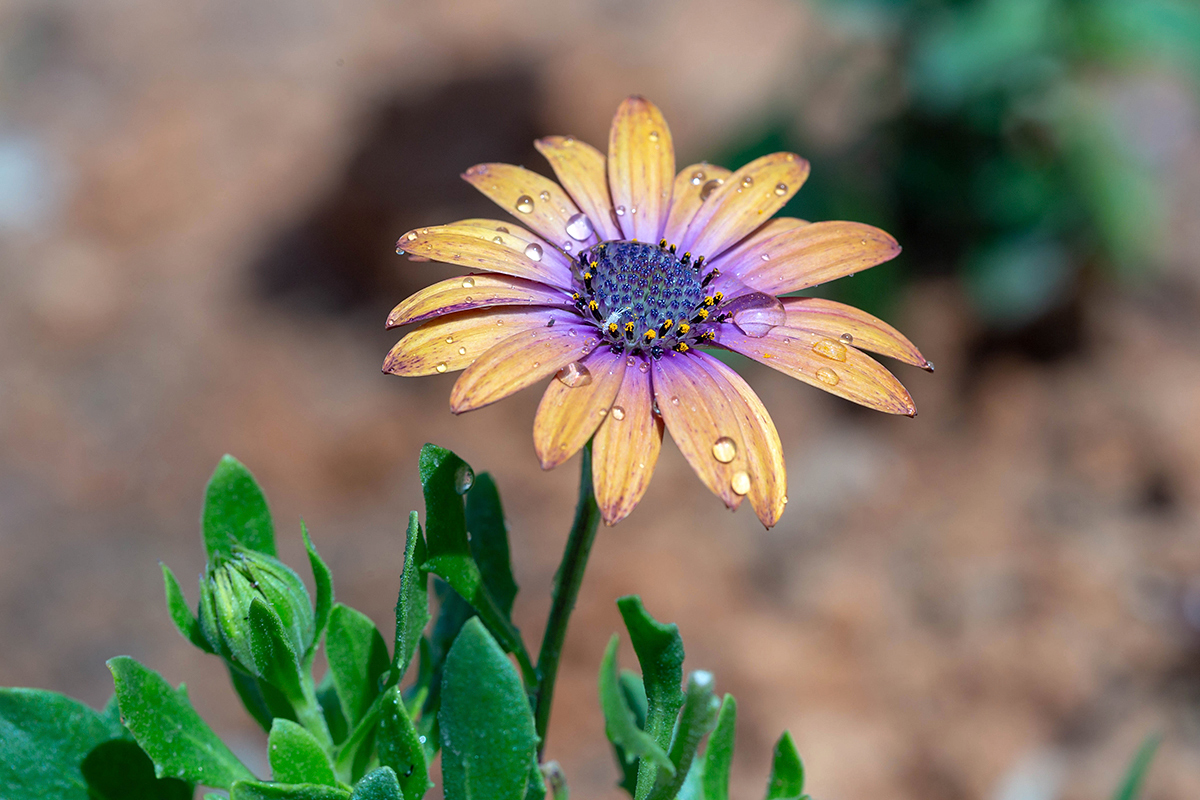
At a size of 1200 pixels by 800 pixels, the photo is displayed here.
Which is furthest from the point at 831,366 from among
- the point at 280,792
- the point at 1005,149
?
the point at 1005,149

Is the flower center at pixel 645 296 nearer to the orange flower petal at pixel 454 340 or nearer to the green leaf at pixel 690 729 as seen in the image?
the orange flower petal at pixel 454 340

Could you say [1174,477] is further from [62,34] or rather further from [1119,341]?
[62,34]

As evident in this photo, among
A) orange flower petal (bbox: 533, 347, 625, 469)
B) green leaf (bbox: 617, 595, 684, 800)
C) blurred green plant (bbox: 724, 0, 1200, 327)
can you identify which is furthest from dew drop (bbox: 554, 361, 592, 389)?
blurred green plant (bbox: 724, 0, 1200, 327)

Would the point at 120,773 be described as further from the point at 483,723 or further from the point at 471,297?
the point at 471,297

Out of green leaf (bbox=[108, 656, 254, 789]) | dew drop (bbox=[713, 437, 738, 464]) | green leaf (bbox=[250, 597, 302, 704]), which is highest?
dew drop (bbox=[713, 437, 738, 464])

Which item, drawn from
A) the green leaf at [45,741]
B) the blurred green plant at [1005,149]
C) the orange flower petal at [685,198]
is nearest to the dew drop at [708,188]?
the orange flower petal at [685,198]

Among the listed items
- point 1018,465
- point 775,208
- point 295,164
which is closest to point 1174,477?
point 1018,465

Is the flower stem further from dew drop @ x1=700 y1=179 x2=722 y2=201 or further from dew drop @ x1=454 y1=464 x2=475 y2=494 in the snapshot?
dew drop @ x1=700 y1=179 x2=722 y2=201
